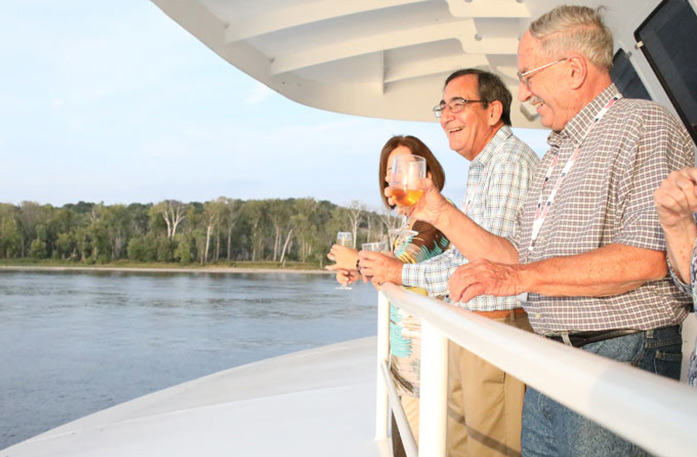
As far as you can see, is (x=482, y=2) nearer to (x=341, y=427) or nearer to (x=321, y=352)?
(x=341, y=427)

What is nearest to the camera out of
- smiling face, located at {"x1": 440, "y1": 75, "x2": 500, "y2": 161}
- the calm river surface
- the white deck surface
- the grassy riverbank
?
smiling face, located at {"x1": 440, "y1": 75, "x2": 500, "y2": 161}

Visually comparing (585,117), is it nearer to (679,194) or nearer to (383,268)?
(679,194)

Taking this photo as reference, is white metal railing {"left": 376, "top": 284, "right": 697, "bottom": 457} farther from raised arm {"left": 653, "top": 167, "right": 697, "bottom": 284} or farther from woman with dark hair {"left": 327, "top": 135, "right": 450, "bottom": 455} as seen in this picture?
woman with dark hair {"left": 327, "top": 135, "right": 450, "bottom": 455}

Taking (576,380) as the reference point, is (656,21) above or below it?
above

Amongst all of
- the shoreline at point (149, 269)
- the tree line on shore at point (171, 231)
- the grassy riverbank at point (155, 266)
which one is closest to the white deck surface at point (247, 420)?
the tree line on shore at point (171, 231)

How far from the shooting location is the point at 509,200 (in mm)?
1861

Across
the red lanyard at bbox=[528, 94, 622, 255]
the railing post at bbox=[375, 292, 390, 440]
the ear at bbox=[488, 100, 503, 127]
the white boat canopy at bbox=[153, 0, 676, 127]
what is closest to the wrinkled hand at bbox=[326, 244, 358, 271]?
the railing post at bbox=[375, 292, 390, 440]

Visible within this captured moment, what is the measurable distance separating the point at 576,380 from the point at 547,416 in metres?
0.96

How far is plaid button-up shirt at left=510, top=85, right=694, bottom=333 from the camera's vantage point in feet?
4.12

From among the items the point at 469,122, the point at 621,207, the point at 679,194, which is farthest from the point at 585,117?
the point at 469,122

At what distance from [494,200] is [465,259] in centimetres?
21

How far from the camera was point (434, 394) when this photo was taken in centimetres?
→ 110

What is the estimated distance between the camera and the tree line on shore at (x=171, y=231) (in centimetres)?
4875

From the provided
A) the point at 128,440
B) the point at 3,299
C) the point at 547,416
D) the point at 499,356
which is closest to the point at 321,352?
the point at 128,440
